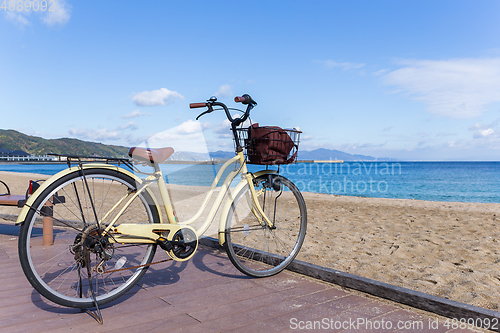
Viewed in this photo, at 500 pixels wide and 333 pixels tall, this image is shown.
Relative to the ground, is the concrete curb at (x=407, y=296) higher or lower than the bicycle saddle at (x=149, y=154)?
lower

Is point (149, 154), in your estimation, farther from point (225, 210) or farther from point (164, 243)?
point (225, 210)

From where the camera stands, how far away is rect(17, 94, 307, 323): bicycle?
2361 millimetres

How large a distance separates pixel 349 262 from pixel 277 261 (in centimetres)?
136

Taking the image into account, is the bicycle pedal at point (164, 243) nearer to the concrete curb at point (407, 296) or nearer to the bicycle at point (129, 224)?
the bicycle at point (129, 224)

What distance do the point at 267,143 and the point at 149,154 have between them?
109 cm

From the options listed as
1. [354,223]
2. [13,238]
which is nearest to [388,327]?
[13,238]

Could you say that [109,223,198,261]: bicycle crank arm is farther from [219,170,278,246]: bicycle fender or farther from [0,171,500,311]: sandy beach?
[0,171,500,311]: sandy beach

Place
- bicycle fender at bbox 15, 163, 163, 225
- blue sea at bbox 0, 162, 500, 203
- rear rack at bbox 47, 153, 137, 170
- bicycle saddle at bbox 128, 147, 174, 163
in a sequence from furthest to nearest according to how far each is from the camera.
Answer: blue sea at bbox 0, 162, 500, 203
bicycle saddle at bbox 128, 147, 174, 163
rear rack at bbox 47, 153, 137, 170
bicycle fender at bbox 15, 163, 163, 225

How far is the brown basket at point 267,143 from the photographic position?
3.12m

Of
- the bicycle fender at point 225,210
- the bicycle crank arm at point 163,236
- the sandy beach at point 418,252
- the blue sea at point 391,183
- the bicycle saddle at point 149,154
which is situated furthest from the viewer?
the blue sea at point 391,183

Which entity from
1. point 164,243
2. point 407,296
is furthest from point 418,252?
point 164,243

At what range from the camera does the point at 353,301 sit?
2643 millimetres

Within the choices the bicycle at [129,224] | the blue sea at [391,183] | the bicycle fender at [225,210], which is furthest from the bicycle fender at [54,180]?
the bicycle fender at [225,210]

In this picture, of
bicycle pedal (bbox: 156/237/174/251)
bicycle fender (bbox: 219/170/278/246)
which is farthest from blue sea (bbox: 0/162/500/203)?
bicycle pedal (bbox: 156/237/174/251)
